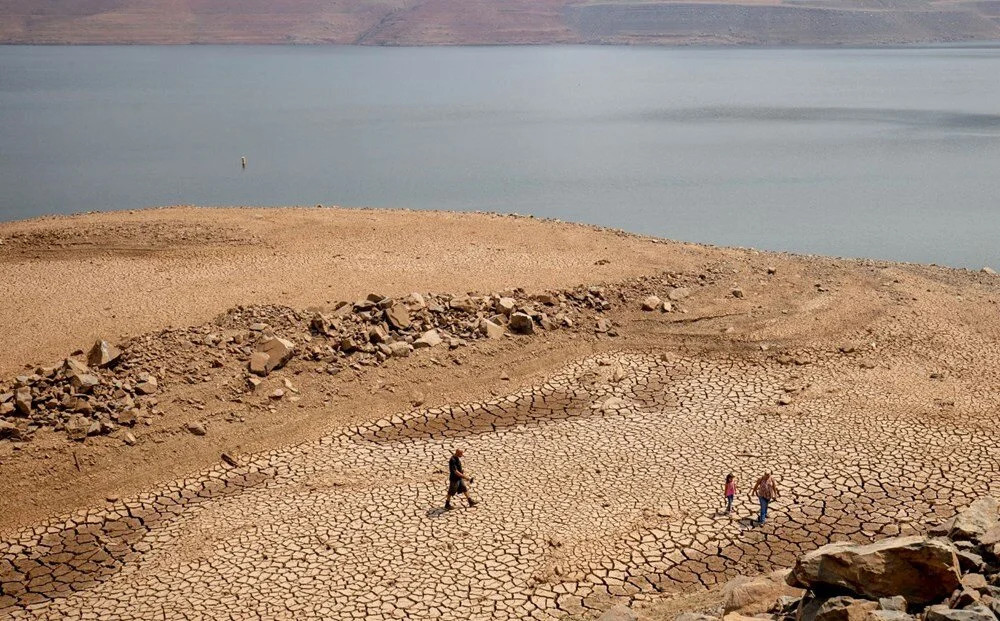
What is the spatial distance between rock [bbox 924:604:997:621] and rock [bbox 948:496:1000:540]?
85.7 inches

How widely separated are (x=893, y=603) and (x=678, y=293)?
12238mm

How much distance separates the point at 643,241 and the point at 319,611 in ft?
48.4

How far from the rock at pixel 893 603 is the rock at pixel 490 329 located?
399 inches

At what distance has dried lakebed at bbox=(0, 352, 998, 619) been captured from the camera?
10.9 meters

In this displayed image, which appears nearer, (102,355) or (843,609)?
(843,609)

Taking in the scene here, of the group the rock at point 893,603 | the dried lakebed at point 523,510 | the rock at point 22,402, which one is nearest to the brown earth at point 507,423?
the dried lakebed at point 523,510

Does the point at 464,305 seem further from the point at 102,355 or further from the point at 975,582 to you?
the point at 975,582

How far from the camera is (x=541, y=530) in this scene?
1209 cm

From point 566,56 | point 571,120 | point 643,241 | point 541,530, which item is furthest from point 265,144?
point 566,56

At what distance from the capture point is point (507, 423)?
15.1m

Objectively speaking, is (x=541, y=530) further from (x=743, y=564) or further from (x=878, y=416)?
(x=878, y=416)

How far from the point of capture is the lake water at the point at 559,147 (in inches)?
1416

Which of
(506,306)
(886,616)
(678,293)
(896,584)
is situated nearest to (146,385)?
(506,306)

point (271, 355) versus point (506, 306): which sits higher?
point (506, 306)
